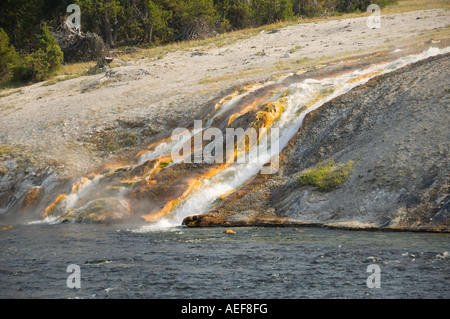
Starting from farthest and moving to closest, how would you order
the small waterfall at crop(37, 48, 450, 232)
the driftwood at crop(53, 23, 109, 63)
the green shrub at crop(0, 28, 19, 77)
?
1. the driftwood at crop(53, 23, 109, 63)
2. the green shrub at crop(0, 28, 19, 77)
3. the small waterfall at crop(37, 48, 450, 232)

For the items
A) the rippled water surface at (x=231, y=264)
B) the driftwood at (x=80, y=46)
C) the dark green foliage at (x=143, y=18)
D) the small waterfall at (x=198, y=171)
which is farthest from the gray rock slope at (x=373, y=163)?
the dark green foliage at (x=143, y=18)

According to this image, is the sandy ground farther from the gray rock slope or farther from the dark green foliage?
the dark green foliage

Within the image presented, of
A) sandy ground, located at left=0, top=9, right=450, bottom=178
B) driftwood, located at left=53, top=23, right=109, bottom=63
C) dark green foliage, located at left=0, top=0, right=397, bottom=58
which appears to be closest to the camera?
sandy ground, located at left=0, top=9, right=450, bottom=178

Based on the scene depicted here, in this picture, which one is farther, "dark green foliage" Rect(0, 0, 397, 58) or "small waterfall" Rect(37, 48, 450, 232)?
"dark green foliage" Rect(0, 0, 397, 58)

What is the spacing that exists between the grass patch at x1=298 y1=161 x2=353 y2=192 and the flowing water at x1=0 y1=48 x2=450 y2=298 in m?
2.35

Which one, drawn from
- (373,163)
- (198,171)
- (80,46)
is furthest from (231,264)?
(80,46)

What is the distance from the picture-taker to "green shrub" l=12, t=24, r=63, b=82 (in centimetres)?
4159

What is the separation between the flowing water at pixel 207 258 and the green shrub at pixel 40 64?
84.0ft

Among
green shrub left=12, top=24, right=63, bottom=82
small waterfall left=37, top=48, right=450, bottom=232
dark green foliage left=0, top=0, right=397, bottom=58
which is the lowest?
small waterfall left=37, top=48, right=450, bottom=232

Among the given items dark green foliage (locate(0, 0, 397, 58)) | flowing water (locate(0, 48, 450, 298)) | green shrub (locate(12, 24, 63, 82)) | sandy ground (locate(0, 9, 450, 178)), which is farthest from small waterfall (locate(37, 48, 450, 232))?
dark green foliage (locate(0, 0, 397, 58))

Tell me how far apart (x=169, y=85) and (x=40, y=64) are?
49.0 feet

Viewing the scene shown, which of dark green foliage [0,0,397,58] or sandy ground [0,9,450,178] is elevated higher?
dark green foliage [0,0,397,58]
